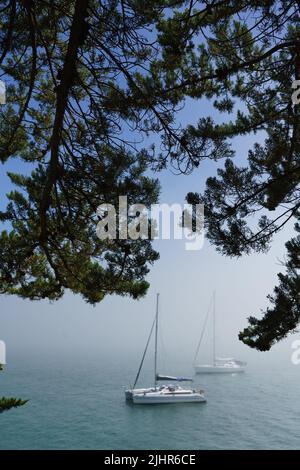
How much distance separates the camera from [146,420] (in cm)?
3444

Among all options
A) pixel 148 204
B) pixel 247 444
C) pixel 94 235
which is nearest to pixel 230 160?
pixel 148 204

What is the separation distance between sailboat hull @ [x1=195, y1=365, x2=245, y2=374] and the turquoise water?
975cm

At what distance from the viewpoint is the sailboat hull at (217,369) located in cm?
6244

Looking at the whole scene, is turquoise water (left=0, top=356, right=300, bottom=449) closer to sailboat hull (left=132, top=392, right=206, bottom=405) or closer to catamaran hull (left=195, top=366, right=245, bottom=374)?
sailboat hull (left=132, top=392, right=206, bottom=405)

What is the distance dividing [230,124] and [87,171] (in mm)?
1512

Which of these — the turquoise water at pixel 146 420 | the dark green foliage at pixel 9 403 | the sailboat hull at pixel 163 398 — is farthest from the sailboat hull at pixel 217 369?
the dark green foliage at pixel 9 403

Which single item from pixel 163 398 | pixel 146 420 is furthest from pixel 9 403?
pixel 163 398

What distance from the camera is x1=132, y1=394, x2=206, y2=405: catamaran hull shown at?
125ft

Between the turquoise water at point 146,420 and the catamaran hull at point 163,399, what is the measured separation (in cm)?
51

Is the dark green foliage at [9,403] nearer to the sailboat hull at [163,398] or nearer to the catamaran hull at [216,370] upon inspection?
the sailboat hull at [163,398]

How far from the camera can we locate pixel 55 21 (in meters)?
4.31

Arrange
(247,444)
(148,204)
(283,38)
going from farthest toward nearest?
(247,444) → (148,204) → (283,38)

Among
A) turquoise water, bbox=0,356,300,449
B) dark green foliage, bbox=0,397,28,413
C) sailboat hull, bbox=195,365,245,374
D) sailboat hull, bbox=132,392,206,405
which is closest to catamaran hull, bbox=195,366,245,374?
sailboat hull, bbox=195,365,245,374
